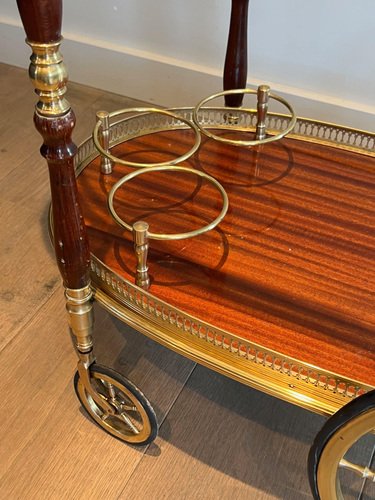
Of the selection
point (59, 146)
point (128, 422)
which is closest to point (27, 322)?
point (128, 422)

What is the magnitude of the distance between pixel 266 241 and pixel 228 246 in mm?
53

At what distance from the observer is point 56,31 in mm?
533

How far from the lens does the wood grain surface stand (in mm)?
725

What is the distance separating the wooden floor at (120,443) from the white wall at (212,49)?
0.63 meters

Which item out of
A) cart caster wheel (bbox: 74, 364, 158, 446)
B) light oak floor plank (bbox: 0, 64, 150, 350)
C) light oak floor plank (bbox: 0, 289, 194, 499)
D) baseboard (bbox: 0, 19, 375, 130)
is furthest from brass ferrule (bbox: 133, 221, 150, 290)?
baseboard (bbox: 0, 19, 375, 130)

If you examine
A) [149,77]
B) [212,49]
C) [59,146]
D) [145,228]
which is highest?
[59,146]

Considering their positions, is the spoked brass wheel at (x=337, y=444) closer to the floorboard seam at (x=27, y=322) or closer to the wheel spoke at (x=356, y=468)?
the wheel spoke at (x=356, y=468)

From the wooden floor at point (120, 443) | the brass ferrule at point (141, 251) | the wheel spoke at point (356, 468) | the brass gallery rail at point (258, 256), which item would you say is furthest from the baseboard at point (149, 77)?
the wheel spoke at point (356, 468)

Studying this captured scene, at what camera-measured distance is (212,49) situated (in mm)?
1380

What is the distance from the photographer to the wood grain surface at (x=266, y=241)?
2.38ft

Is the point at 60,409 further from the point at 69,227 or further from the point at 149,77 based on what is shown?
the point at 149,77

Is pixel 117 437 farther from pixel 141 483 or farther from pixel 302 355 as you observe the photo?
pixel 302 355

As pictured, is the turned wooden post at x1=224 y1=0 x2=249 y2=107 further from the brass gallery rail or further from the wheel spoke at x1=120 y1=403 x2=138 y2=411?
the wheel spoke at x1=120 y1=403 x2=138 y2=411

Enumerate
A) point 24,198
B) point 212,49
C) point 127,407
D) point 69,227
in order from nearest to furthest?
point 69,227 < point 127,407 < point 24,198 < point 212,49
